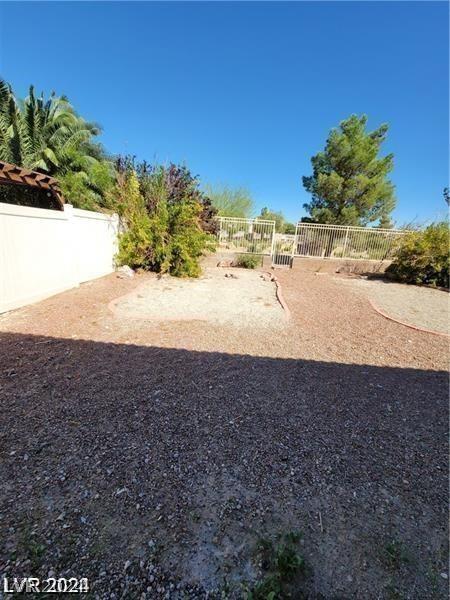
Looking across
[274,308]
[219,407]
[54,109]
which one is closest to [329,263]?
[274,308]

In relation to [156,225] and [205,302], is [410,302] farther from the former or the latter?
[156,225]

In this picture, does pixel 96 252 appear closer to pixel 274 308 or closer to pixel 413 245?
pixel 274 308

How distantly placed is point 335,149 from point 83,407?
66.2 feet

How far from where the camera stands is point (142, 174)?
385 inches

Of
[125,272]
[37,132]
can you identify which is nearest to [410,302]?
[125,272]

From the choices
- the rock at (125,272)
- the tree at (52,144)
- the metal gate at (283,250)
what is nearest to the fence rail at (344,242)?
the metal gate at (283,250)

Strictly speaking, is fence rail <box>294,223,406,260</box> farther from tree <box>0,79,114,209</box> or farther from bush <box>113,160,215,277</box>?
tree <box>0,79,114,209</box>

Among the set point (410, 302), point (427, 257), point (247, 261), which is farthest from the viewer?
point (247, 261)

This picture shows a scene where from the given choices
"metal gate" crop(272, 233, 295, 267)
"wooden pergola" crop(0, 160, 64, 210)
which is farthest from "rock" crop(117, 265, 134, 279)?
"metal gate" crop(272, 233, 295, 267)

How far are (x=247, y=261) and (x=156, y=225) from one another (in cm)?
495

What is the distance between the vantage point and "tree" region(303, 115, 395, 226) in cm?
1694

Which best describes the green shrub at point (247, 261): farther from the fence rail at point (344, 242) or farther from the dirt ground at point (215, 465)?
the dirt ground at point (215, 465)

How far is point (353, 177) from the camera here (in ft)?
57.2

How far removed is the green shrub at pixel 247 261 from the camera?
12.5 meters
